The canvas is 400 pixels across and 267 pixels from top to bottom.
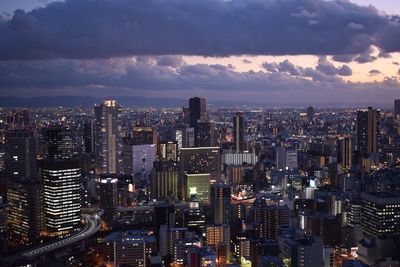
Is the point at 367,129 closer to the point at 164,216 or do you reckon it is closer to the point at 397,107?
the point at 397,107

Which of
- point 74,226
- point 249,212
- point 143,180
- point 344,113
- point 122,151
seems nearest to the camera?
point 74,226

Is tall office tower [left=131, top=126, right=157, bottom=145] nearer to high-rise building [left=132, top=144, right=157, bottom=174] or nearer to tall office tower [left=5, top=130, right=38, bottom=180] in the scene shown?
high-rise building [left=132, top=144, right=157, bottom=174]

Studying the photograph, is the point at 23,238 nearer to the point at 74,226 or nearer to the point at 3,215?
the point at 3,215

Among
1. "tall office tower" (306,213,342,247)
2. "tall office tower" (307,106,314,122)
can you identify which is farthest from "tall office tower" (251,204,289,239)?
"tall office tower" (307,106,314,122)

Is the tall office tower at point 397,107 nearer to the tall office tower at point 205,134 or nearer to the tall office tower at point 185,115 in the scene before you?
the tall office tower at point 205,134

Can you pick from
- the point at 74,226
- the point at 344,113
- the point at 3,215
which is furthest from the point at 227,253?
Answer: the point at 344,113

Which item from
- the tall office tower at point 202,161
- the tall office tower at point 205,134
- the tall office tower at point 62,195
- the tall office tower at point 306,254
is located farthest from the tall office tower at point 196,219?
the tall office tower at point 205,134
